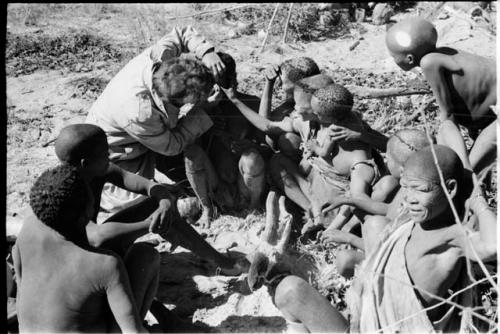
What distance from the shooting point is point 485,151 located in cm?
454

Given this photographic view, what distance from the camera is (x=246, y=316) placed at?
4.49m

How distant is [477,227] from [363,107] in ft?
10.1

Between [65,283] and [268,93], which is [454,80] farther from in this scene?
[65,283]

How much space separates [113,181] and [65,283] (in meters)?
1.15

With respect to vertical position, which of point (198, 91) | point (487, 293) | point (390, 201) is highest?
point (198, 91)

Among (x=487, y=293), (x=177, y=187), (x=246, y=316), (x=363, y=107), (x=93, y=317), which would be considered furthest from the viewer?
(x=363, y=107)

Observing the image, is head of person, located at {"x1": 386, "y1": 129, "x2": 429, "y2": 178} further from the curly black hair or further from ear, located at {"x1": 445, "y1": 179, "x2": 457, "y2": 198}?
the curly black hair

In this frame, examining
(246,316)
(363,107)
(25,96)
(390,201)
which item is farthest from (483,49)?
(25,96)

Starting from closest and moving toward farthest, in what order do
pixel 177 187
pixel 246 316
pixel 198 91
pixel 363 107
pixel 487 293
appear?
1. pixel 487 293
2. pixel 246 316
3. pixel 198 91
4. pixel 177 187
5. pixel 363 107

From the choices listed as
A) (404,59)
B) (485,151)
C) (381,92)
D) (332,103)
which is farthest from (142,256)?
(381,92)

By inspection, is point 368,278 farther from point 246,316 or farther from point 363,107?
point 363,107

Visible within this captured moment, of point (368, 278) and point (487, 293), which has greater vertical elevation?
point (368, 278)

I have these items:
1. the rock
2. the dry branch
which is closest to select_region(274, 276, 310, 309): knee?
the dry branch

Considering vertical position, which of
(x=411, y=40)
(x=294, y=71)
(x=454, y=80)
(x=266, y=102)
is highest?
(x=411, y=40)
